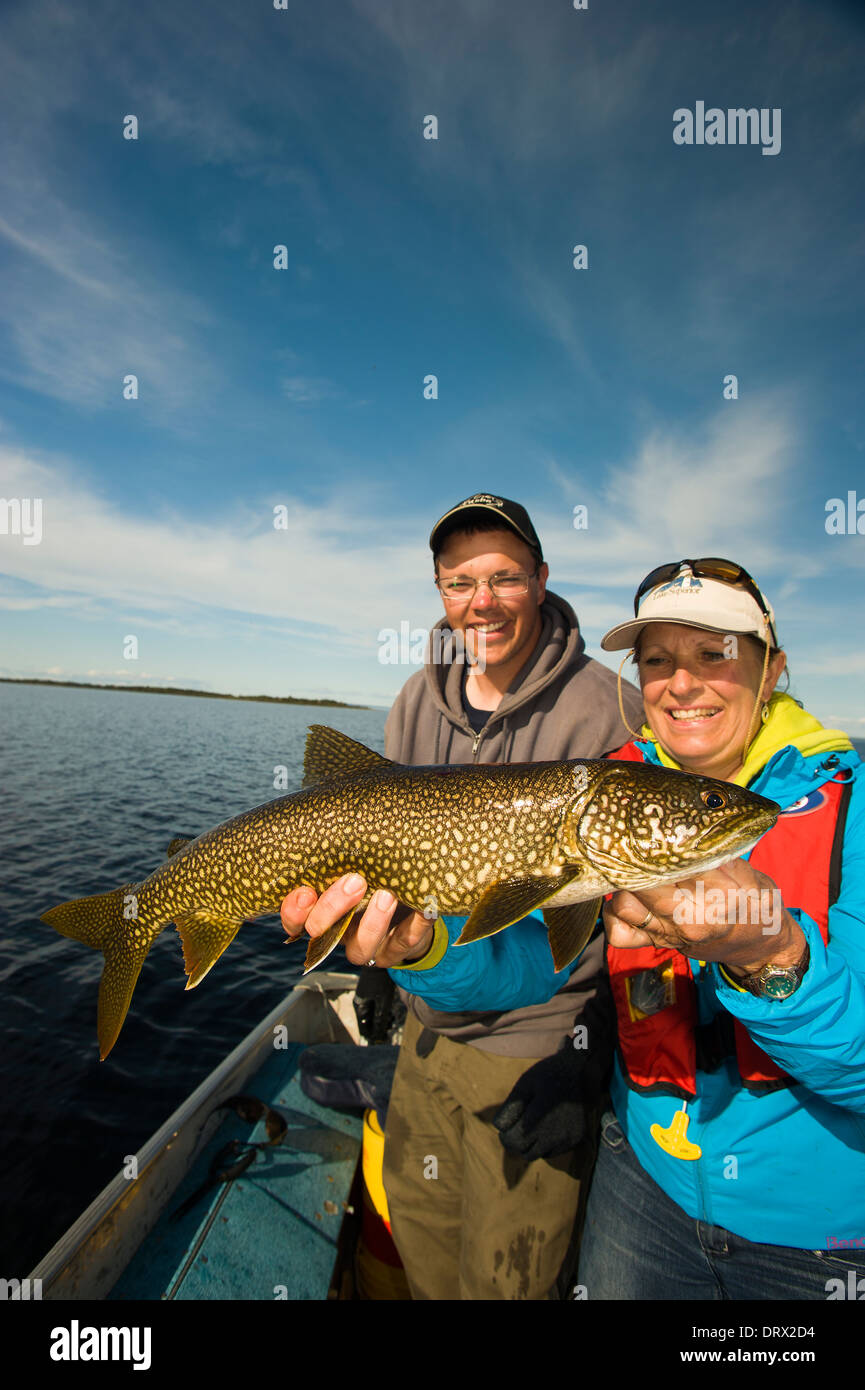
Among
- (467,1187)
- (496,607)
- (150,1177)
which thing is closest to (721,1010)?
(467,1187)

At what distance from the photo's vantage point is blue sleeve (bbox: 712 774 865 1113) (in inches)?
87.7

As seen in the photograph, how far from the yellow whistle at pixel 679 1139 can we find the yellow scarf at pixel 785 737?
1.86 metres

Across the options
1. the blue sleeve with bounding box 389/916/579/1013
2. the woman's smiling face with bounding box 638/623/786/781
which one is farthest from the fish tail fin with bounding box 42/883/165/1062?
the woman's smiling face with bounding box 638/623/786/781

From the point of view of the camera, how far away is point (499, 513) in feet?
15.0

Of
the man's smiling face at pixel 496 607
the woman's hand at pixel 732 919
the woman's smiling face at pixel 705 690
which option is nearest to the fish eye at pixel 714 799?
the woman's hand at pixel 732 919

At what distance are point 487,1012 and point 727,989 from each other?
204 cm

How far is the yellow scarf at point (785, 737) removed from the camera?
10.0ft

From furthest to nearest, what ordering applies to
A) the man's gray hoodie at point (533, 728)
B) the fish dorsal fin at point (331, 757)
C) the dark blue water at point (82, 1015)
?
the dark blue water at point (82, 1015) → the man's gray hoodie at point (533, 728) → the fish dorsal fin at point (331, 757)

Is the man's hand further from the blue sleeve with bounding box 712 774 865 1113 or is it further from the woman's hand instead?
the blue sleeve with bounding box 712 774 865 1113

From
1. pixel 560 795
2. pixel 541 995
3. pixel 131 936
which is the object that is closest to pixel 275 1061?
pixel 131 936

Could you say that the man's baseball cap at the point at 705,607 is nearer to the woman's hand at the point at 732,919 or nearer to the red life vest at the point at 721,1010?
the red life vest at the point at 721,1010

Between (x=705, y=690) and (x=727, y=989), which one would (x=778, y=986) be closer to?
(x=727, y=989)

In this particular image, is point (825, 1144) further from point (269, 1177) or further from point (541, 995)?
point (269, 1177)
